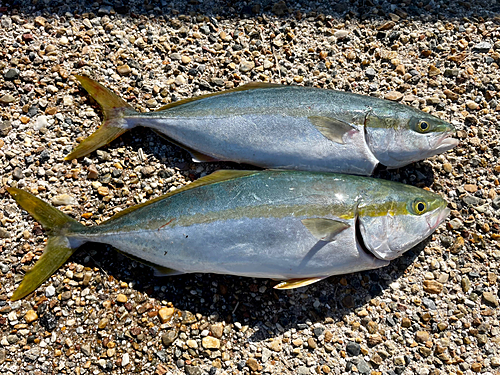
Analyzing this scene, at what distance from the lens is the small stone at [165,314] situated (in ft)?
9.55

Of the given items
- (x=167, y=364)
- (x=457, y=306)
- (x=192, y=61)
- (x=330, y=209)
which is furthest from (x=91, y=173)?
(x=457, y=306)

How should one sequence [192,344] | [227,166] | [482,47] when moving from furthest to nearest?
1. [482,47]
2. [227,166]
3. [192,344]

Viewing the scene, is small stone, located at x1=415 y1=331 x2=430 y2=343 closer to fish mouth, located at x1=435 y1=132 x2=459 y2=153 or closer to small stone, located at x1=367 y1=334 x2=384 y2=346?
small stone, located at x1=367 y1=334 x2=384 y2=346

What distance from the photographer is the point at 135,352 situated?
2850mm

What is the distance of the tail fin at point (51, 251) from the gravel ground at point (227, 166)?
109 millimetres

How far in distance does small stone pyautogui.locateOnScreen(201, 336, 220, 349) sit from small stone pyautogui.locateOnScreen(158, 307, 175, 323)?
295 mm

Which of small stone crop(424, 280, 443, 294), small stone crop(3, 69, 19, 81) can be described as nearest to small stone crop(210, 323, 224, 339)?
small stone crop(424, 280, 443, 294)

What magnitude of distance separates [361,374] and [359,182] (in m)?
1.36

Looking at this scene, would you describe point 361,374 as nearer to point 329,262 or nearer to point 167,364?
point 329,262

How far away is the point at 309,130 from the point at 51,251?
6.79ft

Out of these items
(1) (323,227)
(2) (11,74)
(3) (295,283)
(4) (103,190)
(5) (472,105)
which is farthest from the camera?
(5) (472,105)

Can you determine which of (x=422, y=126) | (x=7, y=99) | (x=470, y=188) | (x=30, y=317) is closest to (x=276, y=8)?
(x=422, y=126)

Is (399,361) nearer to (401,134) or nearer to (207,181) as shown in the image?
(401,134)

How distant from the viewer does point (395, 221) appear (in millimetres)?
2701
